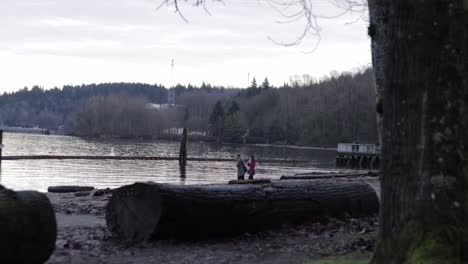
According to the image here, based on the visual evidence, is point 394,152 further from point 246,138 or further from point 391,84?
point 246,138

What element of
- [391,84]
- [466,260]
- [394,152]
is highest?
[391,84]

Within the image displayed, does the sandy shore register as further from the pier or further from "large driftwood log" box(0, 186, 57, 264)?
the pier

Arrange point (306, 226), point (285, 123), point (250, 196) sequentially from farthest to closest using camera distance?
point (285, 123) → point (306, 226) → point (250, 196)

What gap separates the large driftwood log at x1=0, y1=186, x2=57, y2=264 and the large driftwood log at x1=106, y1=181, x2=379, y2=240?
8.70 feet

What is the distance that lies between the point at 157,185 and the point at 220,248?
139 cm

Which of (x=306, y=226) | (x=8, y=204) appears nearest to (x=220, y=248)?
(x=306, y=226)

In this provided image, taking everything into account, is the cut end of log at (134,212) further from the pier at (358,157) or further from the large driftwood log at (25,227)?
the pier at (358,157)

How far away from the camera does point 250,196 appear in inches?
440

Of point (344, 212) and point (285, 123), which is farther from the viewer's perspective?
point (285, 123)

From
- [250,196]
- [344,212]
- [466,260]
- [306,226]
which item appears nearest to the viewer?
[466,260]

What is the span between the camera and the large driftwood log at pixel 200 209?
10.2 metres

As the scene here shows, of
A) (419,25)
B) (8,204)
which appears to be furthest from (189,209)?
(419,25)

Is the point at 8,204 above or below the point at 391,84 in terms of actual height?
below

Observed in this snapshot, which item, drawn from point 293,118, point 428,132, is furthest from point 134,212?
point 293,118
